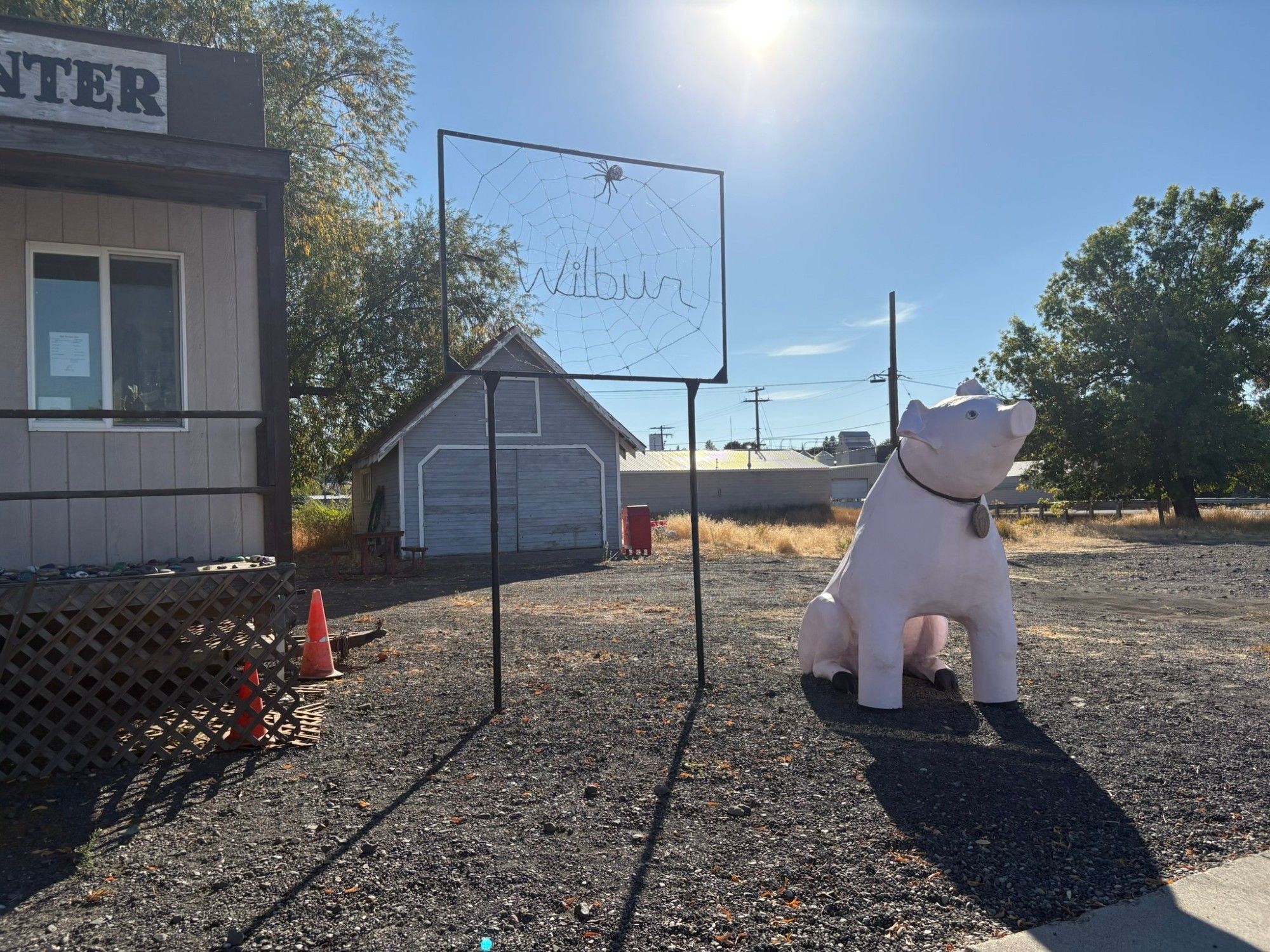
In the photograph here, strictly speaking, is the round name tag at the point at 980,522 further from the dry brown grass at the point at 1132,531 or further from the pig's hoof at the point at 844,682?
the dry brown grass at the point at 1132,531

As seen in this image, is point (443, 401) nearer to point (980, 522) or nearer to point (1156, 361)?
point (980, 522)

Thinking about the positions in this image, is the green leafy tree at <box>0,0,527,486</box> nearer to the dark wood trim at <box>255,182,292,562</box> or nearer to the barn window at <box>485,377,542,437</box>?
the barn window at <box>485,377,542,437</box>

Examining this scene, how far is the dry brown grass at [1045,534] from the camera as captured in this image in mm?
22703

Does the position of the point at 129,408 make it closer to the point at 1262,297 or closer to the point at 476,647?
the point at 476,647

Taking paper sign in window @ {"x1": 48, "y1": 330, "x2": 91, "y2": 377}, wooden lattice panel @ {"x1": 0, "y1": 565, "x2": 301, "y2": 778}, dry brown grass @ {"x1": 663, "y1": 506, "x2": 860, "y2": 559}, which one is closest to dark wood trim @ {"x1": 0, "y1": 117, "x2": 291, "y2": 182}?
paper sign in window @ {"x1": 48, "y1": 330, "x2": 91, "y2": 377}

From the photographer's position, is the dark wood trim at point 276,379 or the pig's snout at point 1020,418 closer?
the pig's snout at point 1020,418

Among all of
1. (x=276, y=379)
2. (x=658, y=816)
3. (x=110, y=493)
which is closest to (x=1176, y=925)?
(x=658, y=816)

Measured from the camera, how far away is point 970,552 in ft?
17.6

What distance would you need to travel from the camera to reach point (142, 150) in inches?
209

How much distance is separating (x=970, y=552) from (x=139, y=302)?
21.3 ft

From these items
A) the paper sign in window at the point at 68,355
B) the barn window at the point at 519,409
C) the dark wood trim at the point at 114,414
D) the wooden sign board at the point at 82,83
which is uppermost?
the wooden sign board at the point at 82,83

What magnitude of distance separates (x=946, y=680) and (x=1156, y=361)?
27.7 metres

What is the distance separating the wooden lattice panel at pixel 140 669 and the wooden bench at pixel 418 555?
1182 centimetres

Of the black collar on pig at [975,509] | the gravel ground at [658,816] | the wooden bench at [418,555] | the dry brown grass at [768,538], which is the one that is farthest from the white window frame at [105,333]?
the dry brown grass at [768,538]
